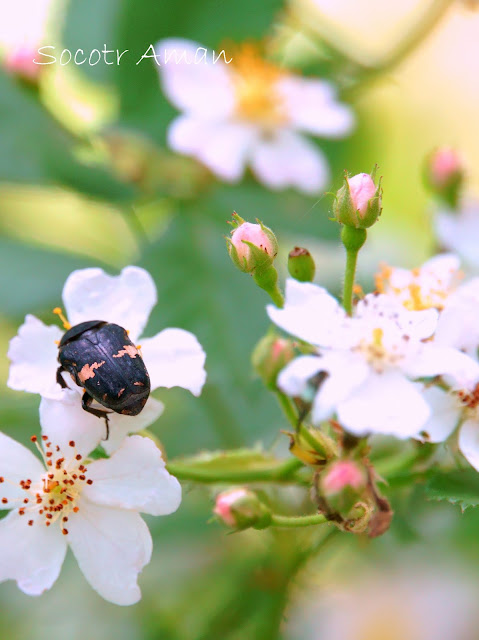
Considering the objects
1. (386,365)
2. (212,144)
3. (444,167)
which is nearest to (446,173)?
(444,167)

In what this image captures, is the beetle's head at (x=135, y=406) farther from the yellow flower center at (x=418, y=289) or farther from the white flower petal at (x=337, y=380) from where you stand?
the yellow flower center at (x=418, y=289)

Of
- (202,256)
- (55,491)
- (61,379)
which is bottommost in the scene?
(202,256)

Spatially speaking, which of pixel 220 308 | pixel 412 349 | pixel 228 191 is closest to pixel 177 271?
pixel 220 308

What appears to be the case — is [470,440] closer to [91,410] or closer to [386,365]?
[386,365]

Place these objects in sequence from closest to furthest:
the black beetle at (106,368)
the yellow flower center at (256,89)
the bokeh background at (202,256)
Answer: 1. the black beetle at (106,368)
2. the bokeh background at (202,256)
3. the yellow flower center at (256,89)

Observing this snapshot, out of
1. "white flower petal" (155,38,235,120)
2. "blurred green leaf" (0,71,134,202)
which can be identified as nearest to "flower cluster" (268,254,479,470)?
"blurred green leaf" (0,71,134,202)

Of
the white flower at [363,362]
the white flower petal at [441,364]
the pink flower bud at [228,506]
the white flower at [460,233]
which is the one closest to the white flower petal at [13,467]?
the pink flower bud at [228,506]

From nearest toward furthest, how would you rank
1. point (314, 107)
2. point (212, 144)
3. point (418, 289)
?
1. point (418, 289)
2. point (212, 144)
3. point (314, 107)

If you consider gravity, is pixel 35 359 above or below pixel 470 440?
below
